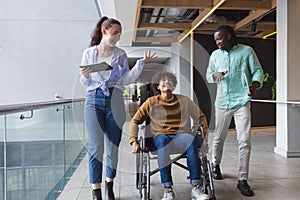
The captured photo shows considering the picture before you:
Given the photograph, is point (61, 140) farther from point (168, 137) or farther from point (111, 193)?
point (168, 137)

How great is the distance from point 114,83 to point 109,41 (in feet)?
0.92

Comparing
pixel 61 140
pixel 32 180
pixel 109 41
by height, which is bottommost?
pixel 32 180

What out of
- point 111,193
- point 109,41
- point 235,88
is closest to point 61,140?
point 111,193

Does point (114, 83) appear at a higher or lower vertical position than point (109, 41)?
lower

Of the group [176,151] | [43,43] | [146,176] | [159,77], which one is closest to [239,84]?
[159,77]

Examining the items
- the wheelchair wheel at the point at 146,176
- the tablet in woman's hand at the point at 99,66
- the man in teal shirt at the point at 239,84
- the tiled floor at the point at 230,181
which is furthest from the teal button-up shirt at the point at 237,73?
the tablet in woman's hand at the point at 99,66

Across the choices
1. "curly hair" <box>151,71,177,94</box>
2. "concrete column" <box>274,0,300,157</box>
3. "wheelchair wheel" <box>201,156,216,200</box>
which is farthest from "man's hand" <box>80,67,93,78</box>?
"concrete column" <box>274,0,300,157</box>

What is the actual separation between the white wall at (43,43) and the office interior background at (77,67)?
3 centimetres

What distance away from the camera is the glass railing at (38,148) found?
158 cm

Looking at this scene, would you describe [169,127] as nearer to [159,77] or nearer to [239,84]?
[159,77]

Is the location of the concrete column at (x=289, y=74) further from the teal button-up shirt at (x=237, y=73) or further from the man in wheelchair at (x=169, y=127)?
the man in wheelchair at (x=169, y=127)

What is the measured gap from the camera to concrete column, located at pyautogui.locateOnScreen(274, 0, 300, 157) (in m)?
3.46

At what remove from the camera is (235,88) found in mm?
2297

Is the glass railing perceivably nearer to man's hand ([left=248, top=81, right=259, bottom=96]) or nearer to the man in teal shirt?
the man in teal shirt
